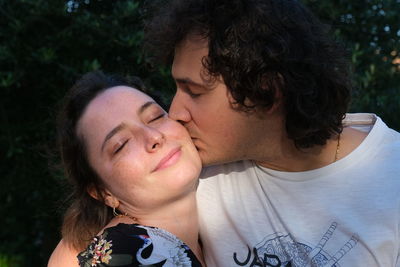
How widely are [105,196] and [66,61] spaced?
1.29 metres

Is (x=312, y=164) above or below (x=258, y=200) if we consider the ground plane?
above

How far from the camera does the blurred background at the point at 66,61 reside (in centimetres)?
325

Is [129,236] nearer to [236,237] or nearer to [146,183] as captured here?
[146,183]

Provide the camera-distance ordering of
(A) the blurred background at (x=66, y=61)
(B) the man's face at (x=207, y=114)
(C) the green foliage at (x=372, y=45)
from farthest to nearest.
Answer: (C) the green foliage at (x=372, y=45) < (A) the blurred background at (x=66, y=61) < (B) the man's face at (x=207, y=114)

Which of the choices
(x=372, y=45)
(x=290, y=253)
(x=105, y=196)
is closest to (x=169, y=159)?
(x=105, y=196)

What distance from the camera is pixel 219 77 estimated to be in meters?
2.22

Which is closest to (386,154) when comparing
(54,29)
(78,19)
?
(78,19)

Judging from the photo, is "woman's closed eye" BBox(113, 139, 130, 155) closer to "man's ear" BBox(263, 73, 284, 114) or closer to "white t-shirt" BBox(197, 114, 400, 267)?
"white t-shirt" BBox(197, 114, 400, 267)

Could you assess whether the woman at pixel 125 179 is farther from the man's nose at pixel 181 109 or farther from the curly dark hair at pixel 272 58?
the curly dark hair at pixel 272 58

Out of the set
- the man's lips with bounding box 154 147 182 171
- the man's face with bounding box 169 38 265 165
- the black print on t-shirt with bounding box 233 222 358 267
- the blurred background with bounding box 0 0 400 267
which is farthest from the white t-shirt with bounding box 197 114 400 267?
the blurred background with bounding box 0 0 400 267

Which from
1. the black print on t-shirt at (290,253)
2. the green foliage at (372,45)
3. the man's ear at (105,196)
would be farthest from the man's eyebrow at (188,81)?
the green foliage at (372,45)

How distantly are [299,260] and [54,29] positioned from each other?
2254mm

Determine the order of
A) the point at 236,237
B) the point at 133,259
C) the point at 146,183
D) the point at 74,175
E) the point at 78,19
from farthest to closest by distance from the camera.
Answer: the point at 78,19, the point at 74,175, the point at 236,237, the point at 146,183, the point at 133,259

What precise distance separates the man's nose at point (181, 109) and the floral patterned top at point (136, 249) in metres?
0.52
